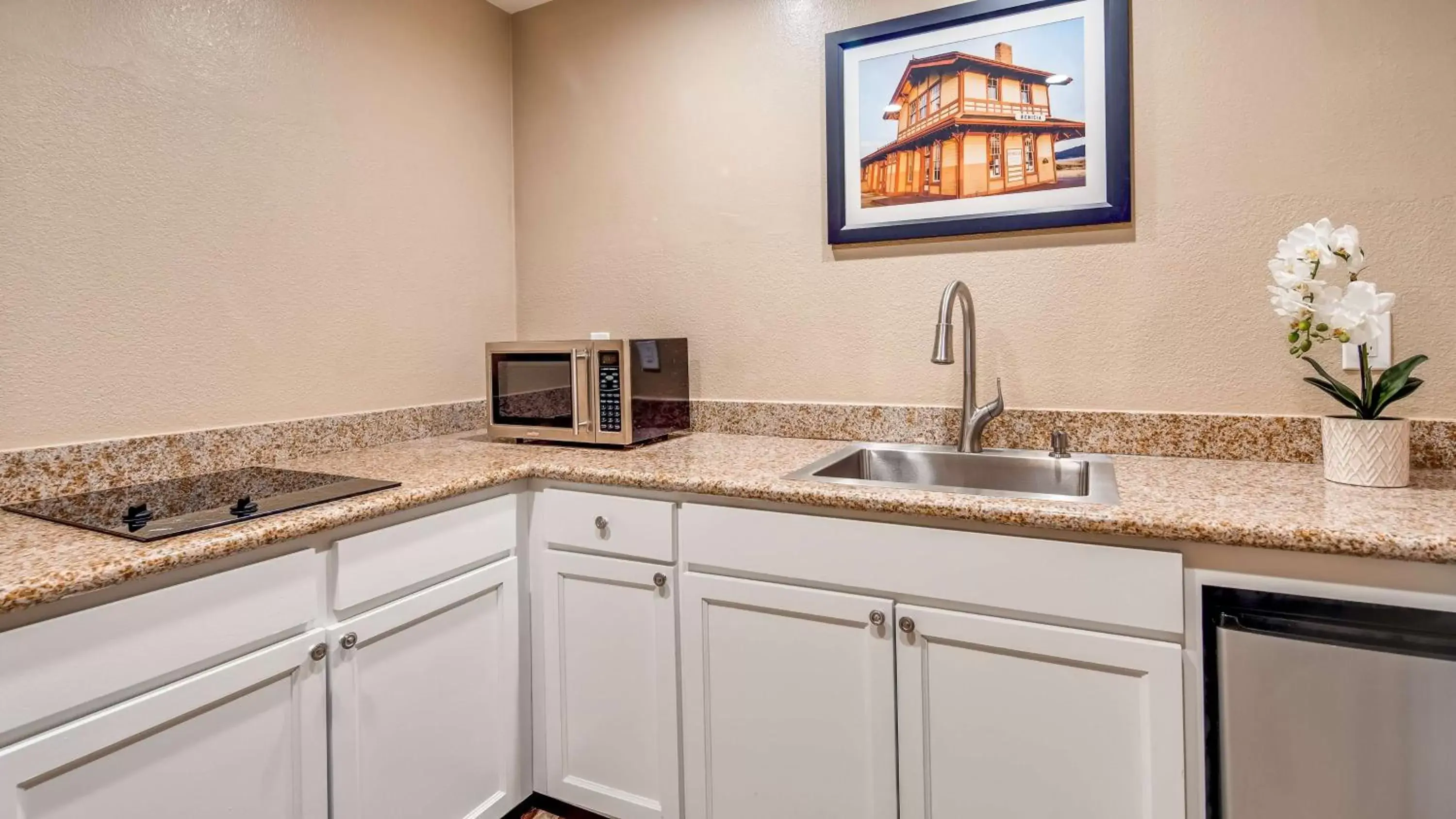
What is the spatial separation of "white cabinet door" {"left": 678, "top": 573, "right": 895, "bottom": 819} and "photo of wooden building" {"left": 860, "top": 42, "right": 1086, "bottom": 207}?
105 centimetres

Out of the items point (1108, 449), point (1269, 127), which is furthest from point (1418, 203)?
point (1108, 449)

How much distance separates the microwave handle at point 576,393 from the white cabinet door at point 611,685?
1.15ft

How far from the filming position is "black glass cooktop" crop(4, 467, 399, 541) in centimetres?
113

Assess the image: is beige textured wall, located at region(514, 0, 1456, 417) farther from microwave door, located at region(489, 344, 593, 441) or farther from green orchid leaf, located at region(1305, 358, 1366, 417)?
microwave door, located at region(489, 344, 593, 441)

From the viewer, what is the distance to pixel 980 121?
1.77 m

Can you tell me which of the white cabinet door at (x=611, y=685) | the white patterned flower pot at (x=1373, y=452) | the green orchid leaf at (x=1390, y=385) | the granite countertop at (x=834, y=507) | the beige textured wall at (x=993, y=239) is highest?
the beige textured wall at (x=993, y=239)

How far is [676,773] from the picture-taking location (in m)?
1.53

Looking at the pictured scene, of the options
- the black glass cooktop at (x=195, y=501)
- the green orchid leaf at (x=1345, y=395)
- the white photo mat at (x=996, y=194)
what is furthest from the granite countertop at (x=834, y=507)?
the white photo mat at (x=996, y=194)

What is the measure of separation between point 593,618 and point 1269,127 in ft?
5.73

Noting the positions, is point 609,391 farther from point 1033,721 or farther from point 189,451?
point 1033,721

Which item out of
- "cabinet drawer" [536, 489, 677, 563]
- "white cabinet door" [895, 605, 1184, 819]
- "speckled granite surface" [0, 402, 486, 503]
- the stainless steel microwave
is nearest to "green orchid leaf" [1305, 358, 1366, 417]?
"white cabinet door" [895, 605, 1184, 819]

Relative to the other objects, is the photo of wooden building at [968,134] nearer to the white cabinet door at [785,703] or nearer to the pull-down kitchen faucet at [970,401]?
the pull-down kitchen faucet at [970,401]

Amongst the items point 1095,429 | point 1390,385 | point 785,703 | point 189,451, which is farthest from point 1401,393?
point 189,451

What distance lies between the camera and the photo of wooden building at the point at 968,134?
171 cm
